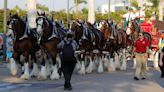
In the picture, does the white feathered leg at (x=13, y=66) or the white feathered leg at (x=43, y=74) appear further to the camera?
the white feathered leg at (x=13, y=66)

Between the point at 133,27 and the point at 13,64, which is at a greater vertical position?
the point at 133,27

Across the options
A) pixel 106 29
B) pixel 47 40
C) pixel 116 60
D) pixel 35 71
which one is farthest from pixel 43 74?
pixel 116 60

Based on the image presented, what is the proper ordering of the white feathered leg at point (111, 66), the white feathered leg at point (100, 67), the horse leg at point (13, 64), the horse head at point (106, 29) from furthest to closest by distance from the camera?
the white feathered leg at point (111, 66), the horse head at point (106, 29), the white feathered leg at point (100, 67), the horse leg at point (13, 64)

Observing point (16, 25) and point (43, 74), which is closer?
point (43, 74)

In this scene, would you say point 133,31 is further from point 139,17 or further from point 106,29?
point 139,17

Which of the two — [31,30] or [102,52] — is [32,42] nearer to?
[31,30]

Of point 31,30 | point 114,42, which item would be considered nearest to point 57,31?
point 31,30

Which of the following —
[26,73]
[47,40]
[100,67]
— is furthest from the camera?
[100,67]

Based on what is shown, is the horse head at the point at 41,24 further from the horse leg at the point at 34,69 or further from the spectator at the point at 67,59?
the spectator at the point at 67,59

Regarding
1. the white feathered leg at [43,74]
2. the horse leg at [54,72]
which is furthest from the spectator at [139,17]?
the white feathered leg at [43,74]

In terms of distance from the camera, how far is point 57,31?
18.4 metres

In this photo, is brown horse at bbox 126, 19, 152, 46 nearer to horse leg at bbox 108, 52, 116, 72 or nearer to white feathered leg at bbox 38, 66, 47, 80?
horse leg at bbox 108, 52, 116, 72

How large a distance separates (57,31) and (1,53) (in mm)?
12888

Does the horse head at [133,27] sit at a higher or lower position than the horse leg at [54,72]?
higher
